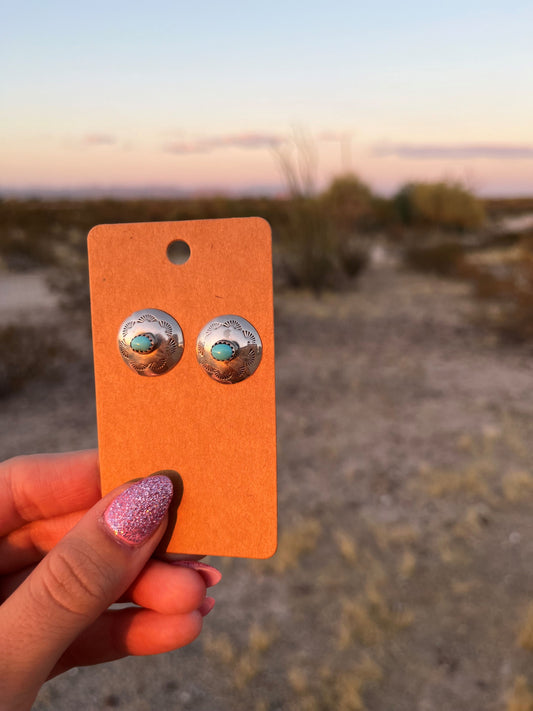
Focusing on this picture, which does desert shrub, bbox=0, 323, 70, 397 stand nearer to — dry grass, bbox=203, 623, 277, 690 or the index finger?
dry grass, bbox=203, 623, 277, 690

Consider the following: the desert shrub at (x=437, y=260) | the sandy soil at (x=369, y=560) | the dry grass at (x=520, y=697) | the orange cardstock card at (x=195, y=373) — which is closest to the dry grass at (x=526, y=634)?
the sandy soil at (x=369, y=560)

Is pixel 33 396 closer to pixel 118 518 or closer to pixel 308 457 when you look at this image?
pixel 308 457

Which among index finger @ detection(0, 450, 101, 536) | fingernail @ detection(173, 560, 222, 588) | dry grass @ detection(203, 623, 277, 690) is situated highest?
index finger @ detection(0, 450, 101, 536)

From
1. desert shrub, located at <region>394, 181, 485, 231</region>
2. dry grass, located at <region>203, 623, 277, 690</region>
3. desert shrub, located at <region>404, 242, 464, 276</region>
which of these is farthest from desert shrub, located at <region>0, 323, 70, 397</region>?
desert shrub, located at <region>394, 181, 485, 231</region>

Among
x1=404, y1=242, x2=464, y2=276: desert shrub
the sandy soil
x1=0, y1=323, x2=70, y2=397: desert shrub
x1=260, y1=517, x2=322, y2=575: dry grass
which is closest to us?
the sandy soil

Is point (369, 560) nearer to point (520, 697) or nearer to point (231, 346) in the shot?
point (520, 697)

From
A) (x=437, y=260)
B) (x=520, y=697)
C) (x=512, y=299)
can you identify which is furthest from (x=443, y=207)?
(x=520, y=697)
